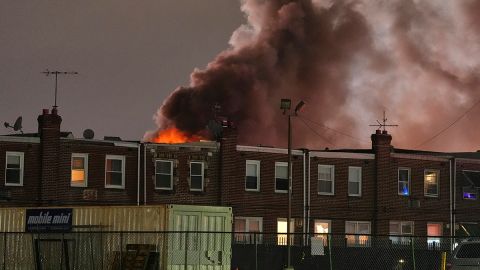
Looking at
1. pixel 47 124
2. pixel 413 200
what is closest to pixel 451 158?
pixel 413 200

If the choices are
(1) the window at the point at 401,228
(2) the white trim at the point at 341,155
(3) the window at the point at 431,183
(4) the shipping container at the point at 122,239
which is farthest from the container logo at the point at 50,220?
(3) the window at the point at 431,183

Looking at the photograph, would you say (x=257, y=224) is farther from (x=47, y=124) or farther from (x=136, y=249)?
(x=136, y=249)

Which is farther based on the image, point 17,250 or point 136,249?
point 17,250

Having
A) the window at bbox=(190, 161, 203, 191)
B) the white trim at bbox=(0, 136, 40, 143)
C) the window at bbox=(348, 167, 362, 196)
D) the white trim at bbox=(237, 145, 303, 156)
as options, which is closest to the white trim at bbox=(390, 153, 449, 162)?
the window at bbox=(348, 167, 362, 196)

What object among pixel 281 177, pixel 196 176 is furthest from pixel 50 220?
pixel 281 177

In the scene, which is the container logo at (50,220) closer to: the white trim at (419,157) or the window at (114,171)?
the window at (114,171)

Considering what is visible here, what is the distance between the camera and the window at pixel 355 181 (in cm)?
6019

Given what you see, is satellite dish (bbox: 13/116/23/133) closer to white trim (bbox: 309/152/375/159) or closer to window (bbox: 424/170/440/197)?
white trim (bbox: 309/152/375/159)

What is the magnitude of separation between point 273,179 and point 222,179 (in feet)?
10.8

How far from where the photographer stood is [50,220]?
35781 millimetres

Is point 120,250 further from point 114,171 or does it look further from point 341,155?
point 341,155

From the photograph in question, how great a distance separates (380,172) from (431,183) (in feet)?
12.9

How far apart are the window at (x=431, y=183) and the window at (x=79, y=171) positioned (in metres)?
20.6

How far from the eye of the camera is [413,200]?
61750mm
